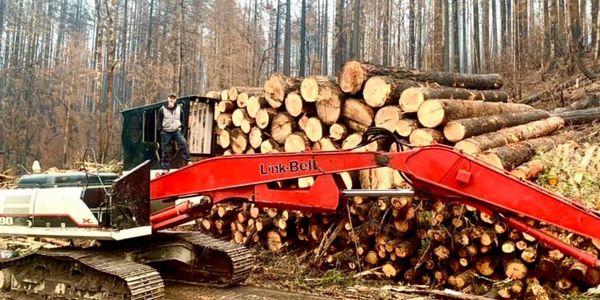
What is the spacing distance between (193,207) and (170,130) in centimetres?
300

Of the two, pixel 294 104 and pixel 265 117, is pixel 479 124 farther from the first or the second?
pixel 265 117

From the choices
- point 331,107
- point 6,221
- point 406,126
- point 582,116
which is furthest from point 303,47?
point 6,221

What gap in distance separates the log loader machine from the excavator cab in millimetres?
2506

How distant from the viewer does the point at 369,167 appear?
4.75 meters

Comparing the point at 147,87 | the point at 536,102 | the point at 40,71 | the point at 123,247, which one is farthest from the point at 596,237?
the point at 40,71

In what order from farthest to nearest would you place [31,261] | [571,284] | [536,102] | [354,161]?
[536,102] → [31,261] → [571,284] → [354,161]

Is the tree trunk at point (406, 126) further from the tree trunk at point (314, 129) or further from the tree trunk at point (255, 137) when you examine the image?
the tree trunk at point (255, 137)

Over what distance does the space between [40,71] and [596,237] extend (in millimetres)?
38039

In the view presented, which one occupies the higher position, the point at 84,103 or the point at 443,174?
the point at 84,103

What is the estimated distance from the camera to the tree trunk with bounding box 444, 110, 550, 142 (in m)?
6.70

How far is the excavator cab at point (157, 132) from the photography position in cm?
915

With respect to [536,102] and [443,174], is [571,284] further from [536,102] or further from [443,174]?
[536,102]

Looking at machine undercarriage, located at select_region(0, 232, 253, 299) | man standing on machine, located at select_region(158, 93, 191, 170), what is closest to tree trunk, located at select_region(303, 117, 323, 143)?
machine undercarriage, located at select_region(0, 232, 253, 299)

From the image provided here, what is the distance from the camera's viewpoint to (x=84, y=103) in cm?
4728
